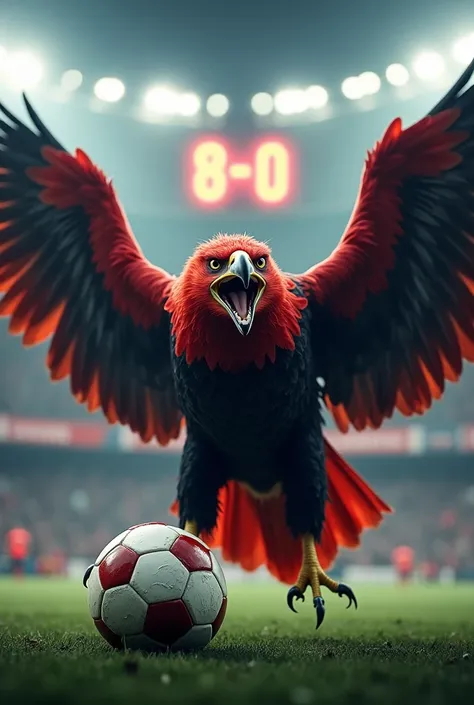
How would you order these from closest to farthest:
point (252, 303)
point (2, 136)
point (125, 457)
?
point (252, 303) → point (2, 136) → point (125, 457)

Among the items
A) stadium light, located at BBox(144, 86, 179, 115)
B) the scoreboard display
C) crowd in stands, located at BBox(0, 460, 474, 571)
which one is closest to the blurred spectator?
crowd in stands, located at BBox(0, 460, 474, 571)

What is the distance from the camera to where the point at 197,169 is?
83.1 feet

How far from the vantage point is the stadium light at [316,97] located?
2277 cm

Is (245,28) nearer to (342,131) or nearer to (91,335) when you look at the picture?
(342,131)

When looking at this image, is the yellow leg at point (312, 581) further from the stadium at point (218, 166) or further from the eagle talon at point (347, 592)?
the stadium at point (218, 166)

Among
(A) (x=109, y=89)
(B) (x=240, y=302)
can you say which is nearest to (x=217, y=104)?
(A) (x=109, y=89)

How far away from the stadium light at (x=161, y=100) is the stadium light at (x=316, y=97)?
3.70 meters

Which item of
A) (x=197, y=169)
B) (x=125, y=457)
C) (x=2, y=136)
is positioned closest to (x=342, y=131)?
(x=197, y=169)

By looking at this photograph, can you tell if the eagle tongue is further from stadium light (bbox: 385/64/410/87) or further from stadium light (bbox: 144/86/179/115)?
stadium light (bbox: 144/86/179/115)

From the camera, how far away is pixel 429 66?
20.2 metres

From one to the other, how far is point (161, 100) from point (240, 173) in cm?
380

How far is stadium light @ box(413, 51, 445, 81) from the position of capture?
20000 millimetres

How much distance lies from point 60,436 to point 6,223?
18.2 meters

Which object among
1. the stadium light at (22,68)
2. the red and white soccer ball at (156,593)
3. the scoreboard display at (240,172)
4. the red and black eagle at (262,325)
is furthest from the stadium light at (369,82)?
the red and white soccer ball at (156,593)
